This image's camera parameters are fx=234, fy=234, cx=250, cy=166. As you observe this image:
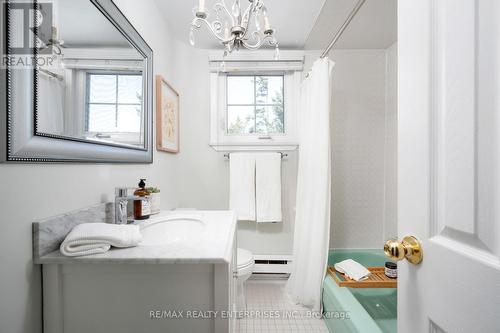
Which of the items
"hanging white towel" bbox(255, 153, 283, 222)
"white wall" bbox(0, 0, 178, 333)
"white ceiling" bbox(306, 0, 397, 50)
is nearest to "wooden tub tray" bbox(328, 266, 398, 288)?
"hanging white towel" bbox(255, 153, 283, 222)

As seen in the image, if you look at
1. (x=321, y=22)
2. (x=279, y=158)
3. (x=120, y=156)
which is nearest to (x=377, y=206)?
(x=279, y=158)

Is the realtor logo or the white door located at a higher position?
the realtor logo

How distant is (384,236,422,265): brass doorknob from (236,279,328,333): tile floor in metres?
1.30

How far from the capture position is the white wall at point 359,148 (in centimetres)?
210

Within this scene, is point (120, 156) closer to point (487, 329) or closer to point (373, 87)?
point (487, 329)

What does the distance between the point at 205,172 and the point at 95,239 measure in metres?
1.45

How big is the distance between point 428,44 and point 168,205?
1.73 m

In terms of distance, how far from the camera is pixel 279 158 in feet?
6.73

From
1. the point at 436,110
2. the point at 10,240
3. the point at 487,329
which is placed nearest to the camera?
the point at 487,329

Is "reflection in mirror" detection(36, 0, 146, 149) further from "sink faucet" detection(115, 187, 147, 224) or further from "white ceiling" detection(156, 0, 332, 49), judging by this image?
"white ceiling" detection(156, 0, 332, 49)

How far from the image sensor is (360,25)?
175 centimetres

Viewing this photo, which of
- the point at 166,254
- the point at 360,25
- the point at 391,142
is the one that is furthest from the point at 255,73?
the point at 166,254

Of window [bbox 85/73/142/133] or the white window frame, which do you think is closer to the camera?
window [bbox 85/73/142/133]

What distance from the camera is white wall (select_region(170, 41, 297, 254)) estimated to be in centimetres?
212
